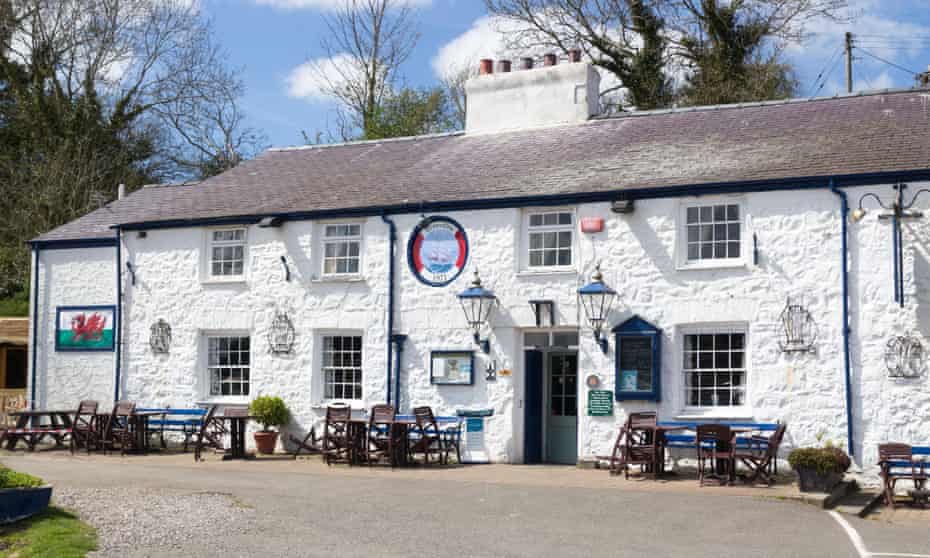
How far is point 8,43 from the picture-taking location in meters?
34.8

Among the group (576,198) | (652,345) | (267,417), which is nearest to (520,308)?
(576,198)

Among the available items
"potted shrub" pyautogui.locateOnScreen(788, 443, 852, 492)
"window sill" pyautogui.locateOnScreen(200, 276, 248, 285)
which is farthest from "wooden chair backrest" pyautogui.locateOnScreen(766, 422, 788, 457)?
"window sill" pyautogui.locateOnScreen(200, 276, 248, 285)

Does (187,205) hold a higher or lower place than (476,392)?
higher

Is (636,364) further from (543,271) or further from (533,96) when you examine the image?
(533,96)

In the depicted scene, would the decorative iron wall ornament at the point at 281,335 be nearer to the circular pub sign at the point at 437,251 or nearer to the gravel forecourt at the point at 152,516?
the circular pub sign at the point at 437,251

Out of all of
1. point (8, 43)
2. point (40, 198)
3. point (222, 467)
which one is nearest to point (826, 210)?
point (222, 467)

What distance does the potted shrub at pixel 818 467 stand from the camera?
43.9ft

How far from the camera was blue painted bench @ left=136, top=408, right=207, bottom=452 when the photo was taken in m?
19.5

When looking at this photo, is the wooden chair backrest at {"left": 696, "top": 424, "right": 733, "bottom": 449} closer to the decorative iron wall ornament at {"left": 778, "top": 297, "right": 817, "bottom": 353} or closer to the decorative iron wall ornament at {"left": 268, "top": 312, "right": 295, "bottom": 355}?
the decorative iron wall ornament at {"left": 778, "top": 297, "right": 817, "bottom": 353}

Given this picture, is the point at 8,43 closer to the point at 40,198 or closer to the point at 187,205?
the point at 40,198

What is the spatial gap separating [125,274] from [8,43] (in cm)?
1770

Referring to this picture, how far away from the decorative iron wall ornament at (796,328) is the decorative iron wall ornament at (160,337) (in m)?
11.3

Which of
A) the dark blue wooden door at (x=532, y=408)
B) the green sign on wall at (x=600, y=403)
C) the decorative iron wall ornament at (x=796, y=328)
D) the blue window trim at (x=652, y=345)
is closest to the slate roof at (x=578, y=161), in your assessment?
the decorative iron wall ornament at (x=796, y=328)

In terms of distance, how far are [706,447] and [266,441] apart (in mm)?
7689
